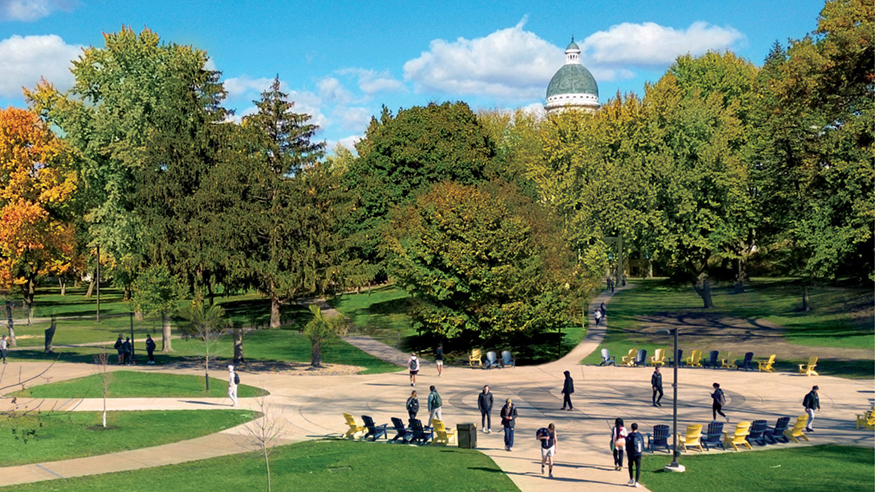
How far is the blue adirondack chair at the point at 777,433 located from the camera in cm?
2666

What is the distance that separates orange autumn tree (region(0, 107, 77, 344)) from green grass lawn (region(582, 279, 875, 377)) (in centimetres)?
4314

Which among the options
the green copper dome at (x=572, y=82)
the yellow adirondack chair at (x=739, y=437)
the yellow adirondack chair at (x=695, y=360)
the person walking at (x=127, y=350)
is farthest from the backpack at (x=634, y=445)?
the green copper dome at (x=572, y=82)

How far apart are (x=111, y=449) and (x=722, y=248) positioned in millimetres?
60748

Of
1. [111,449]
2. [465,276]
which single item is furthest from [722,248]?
[111,449]

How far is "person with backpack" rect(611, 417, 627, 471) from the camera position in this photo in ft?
73.2

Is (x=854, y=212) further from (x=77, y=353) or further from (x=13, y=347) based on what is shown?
(x=13, y=347)

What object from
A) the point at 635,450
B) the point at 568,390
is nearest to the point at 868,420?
the point at 568,390

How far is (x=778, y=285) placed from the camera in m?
74.8

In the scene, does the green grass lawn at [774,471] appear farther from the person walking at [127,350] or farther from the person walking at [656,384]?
the person walking at [127,350]

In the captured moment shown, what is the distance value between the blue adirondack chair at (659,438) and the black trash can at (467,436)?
5.40 metres

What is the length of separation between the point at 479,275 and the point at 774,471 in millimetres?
24983

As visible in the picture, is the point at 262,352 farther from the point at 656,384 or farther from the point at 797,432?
the point at 797,432

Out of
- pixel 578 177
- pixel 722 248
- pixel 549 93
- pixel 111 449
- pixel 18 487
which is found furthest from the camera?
pixel 549 93

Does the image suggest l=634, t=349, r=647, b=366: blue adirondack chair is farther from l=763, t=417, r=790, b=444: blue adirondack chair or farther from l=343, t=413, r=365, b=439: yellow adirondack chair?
l=343, t=413, r=365, b=439: yellow adirondack chair
